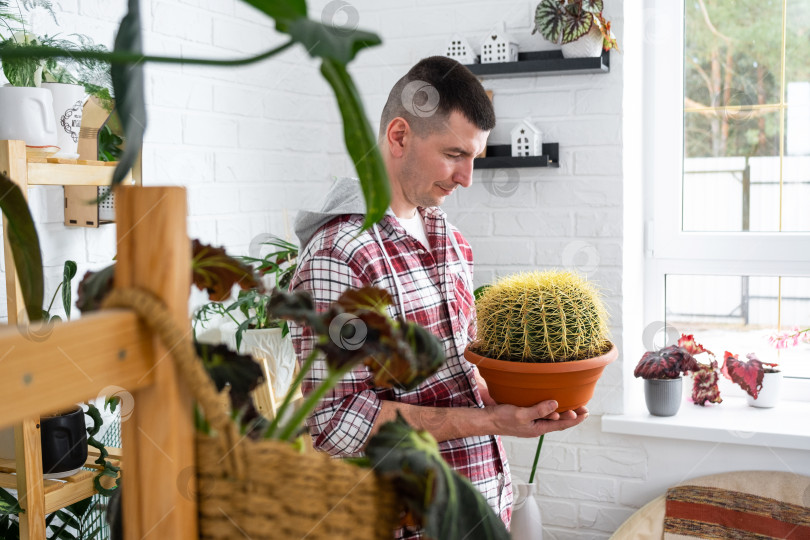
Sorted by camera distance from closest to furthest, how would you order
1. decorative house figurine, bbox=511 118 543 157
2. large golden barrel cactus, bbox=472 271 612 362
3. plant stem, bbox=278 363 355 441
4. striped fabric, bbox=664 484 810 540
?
plant stem, bbox=278 363 355 441 < large golden barrel cactus, bbox=472 271 612 362 < striped fabric, bbox=664 484 810 540 < decorative house figurine, bbox=511 118 543 157

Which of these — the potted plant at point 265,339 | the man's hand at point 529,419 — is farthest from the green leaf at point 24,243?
the potted plant at point 265,339

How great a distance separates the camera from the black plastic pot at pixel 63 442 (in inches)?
51.1

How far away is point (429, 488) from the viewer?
373 millimetres

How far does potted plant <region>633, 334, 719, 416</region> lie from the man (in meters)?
0.77

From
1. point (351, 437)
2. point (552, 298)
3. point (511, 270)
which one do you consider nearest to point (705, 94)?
point (511, 270)

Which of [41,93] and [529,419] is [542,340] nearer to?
[529,419]

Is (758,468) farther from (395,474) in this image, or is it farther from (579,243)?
(395,474)

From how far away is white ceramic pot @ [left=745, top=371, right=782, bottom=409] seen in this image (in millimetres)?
A: 2158

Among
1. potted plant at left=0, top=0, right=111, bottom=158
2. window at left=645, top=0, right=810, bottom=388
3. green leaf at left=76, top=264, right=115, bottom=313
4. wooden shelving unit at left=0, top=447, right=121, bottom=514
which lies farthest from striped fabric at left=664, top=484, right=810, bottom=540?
green leaf at left=76, top=264, right=115, bottom=313

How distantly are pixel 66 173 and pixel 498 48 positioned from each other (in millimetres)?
1253

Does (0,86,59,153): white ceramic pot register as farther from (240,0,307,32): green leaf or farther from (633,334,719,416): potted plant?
(633,334,719,416): potted plant

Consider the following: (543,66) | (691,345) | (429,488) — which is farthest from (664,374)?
(429,488)

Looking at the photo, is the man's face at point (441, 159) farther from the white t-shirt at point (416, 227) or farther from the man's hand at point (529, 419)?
the man's hand at point (529, 419)

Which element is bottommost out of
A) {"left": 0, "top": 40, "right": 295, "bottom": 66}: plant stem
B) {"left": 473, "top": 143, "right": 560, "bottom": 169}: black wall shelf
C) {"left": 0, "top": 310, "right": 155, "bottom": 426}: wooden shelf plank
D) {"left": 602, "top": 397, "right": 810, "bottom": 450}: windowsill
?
{"left": 602, "top": 397, "right": 810, "bottom": 450}: windowsill
